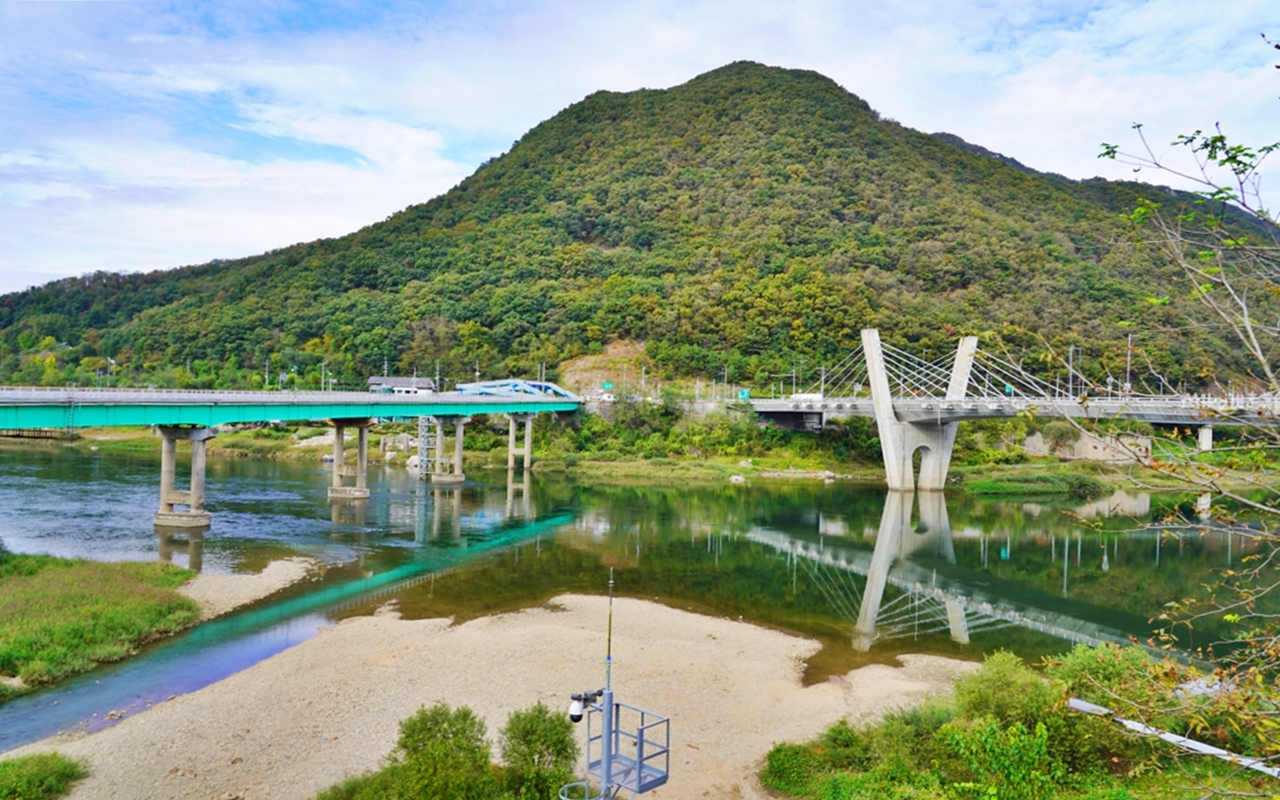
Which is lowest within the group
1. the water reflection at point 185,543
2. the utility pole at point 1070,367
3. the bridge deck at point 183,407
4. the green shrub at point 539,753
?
the water reflection at point 185,543

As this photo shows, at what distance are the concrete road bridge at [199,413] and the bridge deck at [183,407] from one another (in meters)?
0.03

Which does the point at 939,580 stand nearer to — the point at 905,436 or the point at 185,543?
the point at 905,436

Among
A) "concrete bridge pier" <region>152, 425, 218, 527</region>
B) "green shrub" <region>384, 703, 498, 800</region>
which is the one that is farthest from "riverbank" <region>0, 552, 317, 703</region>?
"green shrub" <region>384, 703, 498, 800</region>

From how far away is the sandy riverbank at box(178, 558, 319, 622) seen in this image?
1950 centimetres

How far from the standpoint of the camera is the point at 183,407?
96.8 feet

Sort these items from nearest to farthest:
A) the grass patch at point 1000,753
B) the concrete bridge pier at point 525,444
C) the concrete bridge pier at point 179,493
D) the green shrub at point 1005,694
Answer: the grass patch at point 1000,753 → the green shrub at point 1005,694 → the concrete bridge pier at point 179,493 → the concrete bridge pier at point 525,444

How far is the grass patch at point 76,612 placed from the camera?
1447 cm

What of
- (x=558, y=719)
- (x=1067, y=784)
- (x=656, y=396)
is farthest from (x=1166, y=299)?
(x=656, y=396)

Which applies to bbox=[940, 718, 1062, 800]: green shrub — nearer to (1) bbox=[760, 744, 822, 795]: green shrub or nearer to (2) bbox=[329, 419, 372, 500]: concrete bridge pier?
(1) bbox=[760, 744, 822, 795]: green shrub

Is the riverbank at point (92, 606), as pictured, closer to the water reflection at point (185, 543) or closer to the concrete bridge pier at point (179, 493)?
the water reflection at point (185, 543)

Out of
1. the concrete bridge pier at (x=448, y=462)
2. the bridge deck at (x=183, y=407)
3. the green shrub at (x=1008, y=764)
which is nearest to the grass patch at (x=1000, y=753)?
the green shrub at (x=1008, y=764)

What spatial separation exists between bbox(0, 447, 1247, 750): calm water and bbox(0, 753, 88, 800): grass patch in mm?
1538

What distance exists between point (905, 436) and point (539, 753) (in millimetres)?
41853

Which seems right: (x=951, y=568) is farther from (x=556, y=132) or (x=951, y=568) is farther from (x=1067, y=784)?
(x=556, y=132)
